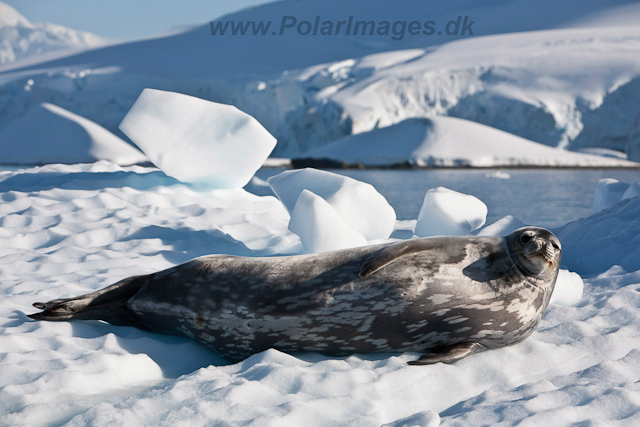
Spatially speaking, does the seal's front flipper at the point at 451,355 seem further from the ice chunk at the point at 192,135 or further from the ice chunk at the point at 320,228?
the ice chunk at the point at 192,135

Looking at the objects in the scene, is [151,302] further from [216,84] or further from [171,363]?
[216,84]

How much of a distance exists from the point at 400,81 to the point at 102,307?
2918cm

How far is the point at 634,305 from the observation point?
117 inches

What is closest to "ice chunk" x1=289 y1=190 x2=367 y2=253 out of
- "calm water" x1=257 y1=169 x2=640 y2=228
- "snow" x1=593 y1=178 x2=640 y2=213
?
"snow" x1=593 y1=178 x2=640 y2=213

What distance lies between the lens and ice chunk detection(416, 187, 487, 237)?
500 cm

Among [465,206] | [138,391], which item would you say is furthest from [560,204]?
[138,391]

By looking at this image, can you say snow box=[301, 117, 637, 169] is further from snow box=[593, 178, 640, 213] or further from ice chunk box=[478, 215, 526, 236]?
ice chunk box=[478, 215, 526, 236]

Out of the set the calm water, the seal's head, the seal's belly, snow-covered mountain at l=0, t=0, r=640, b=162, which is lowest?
the calm water

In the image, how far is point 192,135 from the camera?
5758mm

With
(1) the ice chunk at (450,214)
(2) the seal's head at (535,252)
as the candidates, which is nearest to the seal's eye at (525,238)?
(2) the seal's head at (535,252)

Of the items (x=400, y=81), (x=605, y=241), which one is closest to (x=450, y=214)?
(x=605, y=241)

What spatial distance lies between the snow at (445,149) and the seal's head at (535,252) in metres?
21.6

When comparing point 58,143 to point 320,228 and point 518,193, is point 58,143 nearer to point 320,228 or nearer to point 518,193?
point 518,193

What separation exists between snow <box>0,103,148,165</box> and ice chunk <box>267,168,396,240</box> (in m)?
18.6
